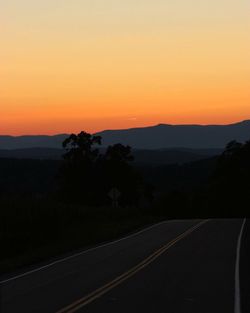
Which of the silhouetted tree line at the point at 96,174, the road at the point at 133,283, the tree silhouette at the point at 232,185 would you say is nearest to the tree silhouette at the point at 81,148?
the silhouetted tree line at the point at 96,174

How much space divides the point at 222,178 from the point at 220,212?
8.14 metres

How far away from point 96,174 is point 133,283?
84.0 meters

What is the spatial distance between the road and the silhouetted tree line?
69.4 metres

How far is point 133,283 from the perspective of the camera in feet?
53.5

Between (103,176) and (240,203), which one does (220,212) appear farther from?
(103,176)

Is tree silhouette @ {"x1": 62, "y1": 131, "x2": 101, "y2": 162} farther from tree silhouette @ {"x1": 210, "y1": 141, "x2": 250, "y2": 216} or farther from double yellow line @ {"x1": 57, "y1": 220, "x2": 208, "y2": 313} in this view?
double yellow line @ {"x1": 57, "y1": 220, "x2": 208, "y2": 313}

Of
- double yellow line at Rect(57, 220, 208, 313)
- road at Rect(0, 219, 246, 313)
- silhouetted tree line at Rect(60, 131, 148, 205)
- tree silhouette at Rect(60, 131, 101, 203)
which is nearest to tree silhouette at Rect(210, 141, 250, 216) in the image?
silhouetted tree line at Rect(60, 131, 148, 205)

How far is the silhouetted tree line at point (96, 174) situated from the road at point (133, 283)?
228 feet

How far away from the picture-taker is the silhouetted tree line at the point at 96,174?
3846 inches

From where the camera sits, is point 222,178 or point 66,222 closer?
A: point 66,222

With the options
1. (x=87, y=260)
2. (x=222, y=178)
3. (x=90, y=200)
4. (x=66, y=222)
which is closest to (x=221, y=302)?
(x=87, y=260)

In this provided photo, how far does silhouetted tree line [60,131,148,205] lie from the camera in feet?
320

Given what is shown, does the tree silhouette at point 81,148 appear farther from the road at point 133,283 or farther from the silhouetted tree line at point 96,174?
the road at point 133,283

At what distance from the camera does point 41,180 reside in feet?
522
